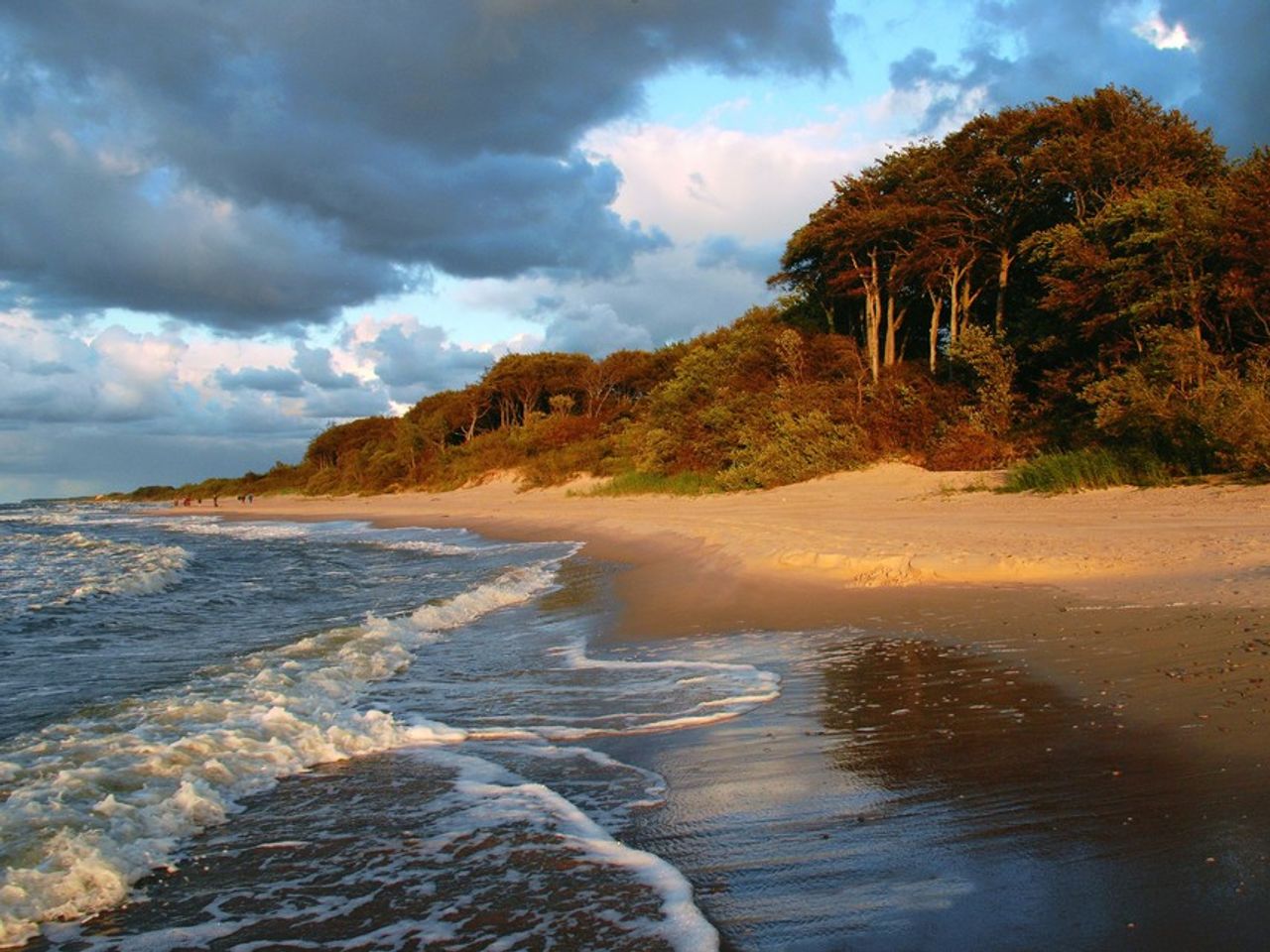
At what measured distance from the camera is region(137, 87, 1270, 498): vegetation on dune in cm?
1438

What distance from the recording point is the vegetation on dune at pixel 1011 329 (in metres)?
14.4

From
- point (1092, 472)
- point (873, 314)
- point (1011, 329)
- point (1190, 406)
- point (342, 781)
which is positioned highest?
point (873, 314)

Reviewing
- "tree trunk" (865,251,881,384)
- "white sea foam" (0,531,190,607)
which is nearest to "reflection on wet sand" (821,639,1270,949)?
"white sea foam" (0,531,190,607)

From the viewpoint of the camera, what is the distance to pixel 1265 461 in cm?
1180

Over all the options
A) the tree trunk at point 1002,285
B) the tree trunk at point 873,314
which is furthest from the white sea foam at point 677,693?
the tree trunk at point 873,314

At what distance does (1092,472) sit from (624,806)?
511 inches

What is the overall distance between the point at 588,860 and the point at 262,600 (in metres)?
10.7

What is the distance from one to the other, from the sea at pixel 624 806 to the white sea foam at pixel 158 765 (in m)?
0.02

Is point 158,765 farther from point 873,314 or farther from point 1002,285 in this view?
point 873,314

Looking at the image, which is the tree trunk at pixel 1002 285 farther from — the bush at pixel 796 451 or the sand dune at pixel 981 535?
the sand dune at pixel 981 535

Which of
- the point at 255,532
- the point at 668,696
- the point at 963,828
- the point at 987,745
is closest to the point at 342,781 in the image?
the point at 668,696

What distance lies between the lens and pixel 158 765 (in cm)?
462

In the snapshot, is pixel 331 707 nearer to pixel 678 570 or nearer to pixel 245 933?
pixel 245 933

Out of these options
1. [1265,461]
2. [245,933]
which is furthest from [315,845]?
[1265,461]
